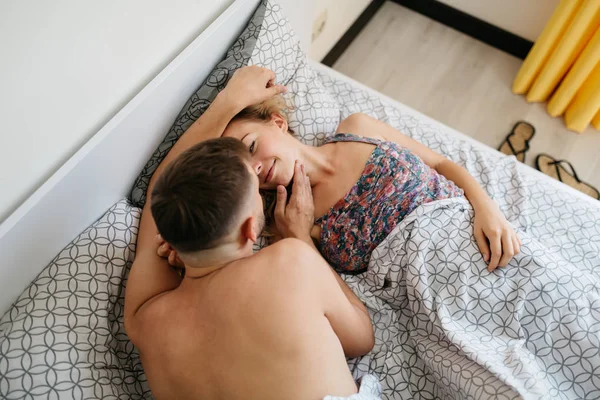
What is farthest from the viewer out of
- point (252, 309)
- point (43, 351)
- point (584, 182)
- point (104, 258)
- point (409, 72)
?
point (409, 72)

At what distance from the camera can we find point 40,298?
104 centimetres

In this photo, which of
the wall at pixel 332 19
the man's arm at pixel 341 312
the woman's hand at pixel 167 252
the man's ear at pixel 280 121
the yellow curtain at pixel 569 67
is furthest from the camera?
the wall at pixel 332 19

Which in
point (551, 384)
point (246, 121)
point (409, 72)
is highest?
point (246, 121)

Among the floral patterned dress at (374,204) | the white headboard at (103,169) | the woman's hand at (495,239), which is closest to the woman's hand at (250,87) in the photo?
the white headboard at (103,169)

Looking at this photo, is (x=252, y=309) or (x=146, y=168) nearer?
(x=252, y=309)

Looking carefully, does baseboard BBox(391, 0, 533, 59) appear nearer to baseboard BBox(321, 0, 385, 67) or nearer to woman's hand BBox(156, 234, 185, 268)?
baseboard BBox(321, 0, 385, 67)

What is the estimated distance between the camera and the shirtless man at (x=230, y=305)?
84 cm

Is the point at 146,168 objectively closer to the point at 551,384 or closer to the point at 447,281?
the point at 447,281

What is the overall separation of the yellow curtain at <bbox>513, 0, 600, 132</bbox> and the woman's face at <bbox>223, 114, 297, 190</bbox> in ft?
4.83

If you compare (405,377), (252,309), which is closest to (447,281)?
(405,377)

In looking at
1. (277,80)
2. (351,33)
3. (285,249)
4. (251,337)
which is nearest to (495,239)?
(285,249)

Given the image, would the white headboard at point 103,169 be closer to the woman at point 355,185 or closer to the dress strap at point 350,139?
the woman at point 355,185

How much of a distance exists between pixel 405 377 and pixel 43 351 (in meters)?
0.85

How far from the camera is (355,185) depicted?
1.34 m
